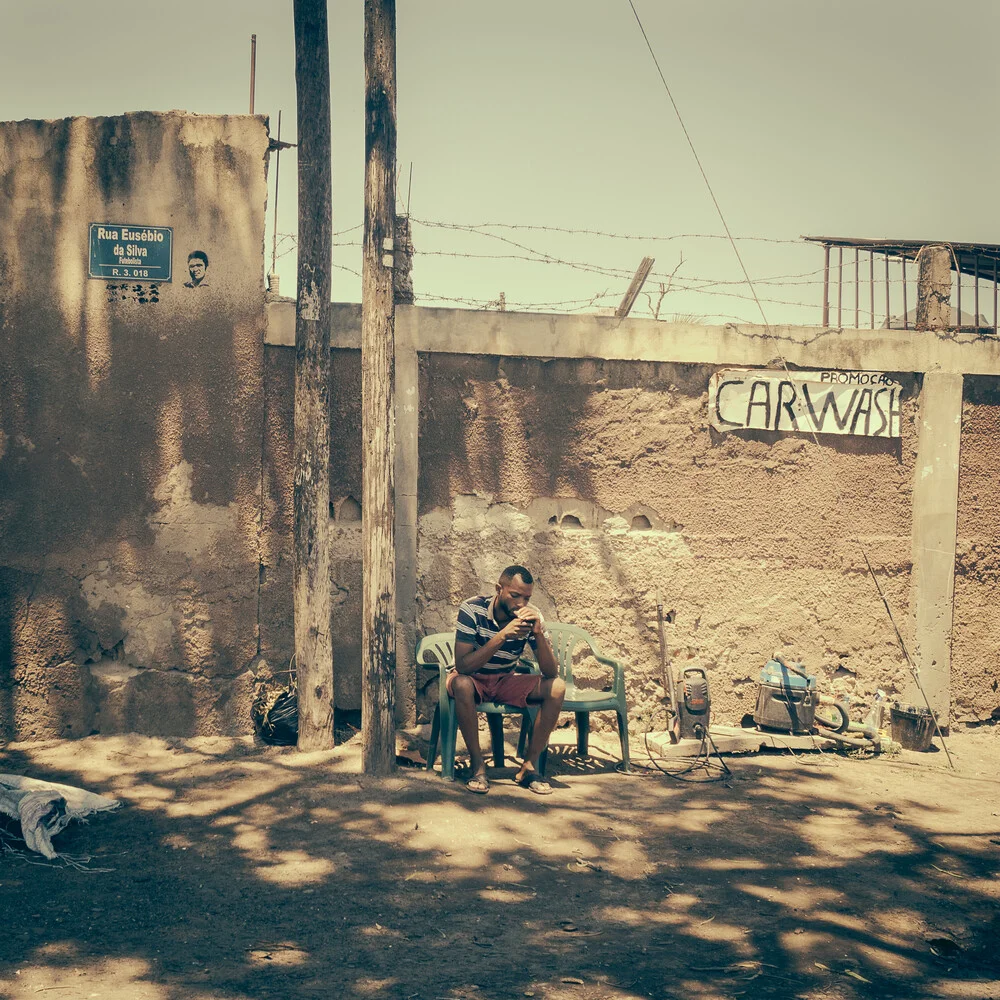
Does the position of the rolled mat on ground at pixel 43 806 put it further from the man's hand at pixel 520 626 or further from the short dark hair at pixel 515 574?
the short dark hair at pixel 515 574

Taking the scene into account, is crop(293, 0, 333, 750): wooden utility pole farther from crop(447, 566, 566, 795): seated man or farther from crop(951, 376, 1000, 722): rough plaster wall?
crop(951, 376, 1000, 722): rough plaster wall

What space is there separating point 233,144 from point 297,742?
3882 millimetres

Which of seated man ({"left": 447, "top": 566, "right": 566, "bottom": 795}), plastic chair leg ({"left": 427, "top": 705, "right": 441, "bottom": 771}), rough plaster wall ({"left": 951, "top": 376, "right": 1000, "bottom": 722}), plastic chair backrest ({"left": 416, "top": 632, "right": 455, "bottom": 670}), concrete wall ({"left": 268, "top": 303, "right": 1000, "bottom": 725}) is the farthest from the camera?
rough plaster wall ({"left": 951, "top": 376, "right": 1000, "bottom": 722})

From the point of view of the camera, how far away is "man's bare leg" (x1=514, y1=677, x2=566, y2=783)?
19.8 feet

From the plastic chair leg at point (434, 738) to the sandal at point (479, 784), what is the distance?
381mm

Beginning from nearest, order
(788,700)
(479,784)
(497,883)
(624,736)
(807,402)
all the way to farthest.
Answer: (497,883), (479,784), (624,736), (788,700), (807,402)

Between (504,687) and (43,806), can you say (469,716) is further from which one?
(43,806)

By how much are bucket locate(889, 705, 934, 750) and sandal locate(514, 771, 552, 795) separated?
2.71m

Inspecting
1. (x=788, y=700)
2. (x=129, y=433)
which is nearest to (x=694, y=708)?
(x=788, y=700)

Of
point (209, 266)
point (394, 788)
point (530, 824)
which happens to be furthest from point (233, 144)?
point (530, 824)

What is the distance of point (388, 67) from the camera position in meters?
6.07

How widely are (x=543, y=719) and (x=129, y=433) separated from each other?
3.19 metres

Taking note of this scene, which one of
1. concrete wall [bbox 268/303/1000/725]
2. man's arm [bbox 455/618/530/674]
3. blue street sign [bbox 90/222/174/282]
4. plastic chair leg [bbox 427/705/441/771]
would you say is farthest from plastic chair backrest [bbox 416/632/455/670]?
blue street sign [bbox 90/222/174/282]

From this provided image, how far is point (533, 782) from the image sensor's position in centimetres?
596
